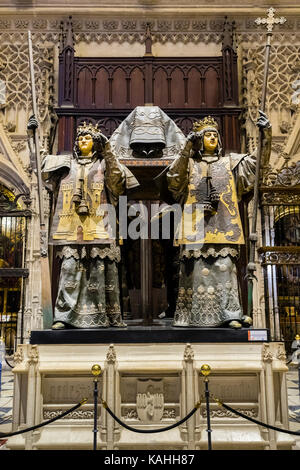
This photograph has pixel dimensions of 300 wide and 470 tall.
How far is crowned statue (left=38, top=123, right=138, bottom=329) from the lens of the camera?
3.59 metres

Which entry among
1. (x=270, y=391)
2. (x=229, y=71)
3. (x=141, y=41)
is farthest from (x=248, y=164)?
(x=141, y=41)

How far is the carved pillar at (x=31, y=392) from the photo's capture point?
9.53ft

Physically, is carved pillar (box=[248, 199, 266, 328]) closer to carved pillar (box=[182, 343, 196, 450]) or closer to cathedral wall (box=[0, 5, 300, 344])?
cathedral wall (box=[0, 5, 300, 344])

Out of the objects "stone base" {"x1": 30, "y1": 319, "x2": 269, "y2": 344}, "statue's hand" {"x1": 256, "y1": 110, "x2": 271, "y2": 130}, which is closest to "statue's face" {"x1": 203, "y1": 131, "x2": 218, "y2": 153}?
"statue's hand" {"x1": 256, "y1": 110, "x2": 271, "y2": 130}

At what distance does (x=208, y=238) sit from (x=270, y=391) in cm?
134

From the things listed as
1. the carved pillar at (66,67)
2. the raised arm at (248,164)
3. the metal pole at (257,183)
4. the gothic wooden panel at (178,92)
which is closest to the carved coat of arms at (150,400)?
the metal pole at (257,183)

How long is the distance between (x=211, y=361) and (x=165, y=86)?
8.35 m

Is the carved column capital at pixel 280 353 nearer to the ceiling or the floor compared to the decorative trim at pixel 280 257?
nearer to the floor

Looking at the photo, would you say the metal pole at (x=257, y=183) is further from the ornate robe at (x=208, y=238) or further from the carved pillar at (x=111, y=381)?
the carved pillar at (x=111, y=381)

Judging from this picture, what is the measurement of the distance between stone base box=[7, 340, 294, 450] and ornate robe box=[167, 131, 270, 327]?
45cm

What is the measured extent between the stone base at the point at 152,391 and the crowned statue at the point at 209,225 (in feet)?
1.42

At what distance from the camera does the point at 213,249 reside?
364 cm
